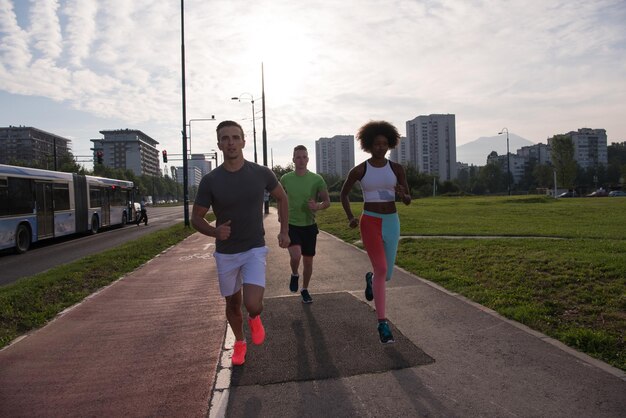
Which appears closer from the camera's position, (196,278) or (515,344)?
(515,344)

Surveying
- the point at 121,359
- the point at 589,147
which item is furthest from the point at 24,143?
the point at 589,147

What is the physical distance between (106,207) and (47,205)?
7.19m

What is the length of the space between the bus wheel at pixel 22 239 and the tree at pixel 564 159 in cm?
8083

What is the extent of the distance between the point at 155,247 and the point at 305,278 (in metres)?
9.14

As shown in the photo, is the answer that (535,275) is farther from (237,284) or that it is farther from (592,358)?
Result: (237,284)

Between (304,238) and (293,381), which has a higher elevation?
(304,238)

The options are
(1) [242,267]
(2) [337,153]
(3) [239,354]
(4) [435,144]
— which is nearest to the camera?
(1) [242,267]

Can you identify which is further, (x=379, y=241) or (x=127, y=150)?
(x=127, y=150)

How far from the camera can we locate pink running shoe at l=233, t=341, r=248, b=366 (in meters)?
4.23

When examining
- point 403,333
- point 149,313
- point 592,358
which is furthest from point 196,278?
point 592,358

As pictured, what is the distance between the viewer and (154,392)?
375cm

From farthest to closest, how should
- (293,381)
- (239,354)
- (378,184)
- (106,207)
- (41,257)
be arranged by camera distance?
1. (106,207)
2. (41,257)
3. (378,184)
4. (239,354)
5. (293,381)

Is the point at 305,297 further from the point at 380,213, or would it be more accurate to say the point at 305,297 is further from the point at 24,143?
the point at 24,143

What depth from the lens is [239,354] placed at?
428 centimetres
